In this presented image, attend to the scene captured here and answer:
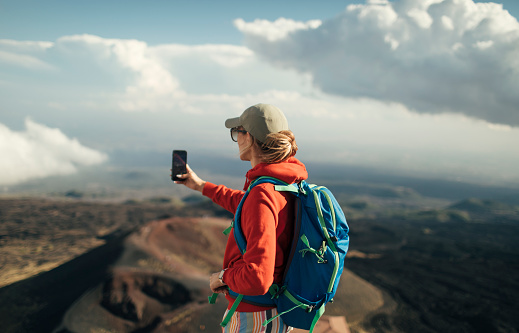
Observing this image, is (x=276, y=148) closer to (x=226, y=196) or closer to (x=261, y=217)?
(x=261, y=217)

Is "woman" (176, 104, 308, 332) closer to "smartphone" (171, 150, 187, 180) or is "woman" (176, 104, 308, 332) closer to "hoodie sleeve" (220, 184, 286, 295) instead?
"hoodie sleeve" (220, 184, 286, 295)

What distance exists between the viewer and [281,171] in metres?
2.45

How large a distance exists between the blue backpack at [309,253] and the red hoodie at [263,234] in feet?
0.26

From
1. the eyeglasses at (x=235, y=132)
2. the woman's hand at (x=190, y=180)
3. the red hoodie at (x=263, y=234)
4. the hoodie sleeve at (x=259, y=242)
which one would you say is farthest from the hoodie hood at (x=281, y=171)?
the woman's hand at (x=190, y=180)

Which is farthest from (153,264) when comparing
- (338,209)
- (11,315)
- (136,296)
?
(338,209)

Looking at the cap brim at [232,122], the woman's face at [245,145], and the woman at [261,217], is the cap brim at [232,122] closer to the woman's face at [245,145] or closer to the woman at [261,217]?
the woman at [261,217]

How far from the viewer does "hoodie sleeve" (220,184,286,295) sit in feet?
7.06

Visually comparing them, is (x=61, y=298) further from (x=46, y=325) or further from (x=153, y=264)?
(x=153, y=264)

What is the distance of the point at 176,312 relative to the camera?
18.0 m

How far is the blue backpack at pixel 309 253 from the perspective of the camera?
2484 mm

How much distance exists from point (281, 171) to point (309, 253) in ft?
2.47

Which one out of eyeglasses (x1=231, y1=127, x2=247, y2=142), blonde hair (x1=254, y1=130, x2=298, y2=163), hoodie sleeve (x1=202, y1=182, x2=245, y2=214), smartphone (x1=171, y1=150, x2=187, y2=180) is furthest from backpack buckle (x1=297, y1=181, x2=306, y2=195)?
smartphone (x1=171, y1=150, x2=187, y2=180)

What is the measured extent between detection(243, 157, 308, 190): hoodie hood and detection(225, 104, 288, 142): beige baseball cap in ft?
0.80

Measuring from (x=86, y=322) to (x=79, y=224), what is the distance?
2102 inches
